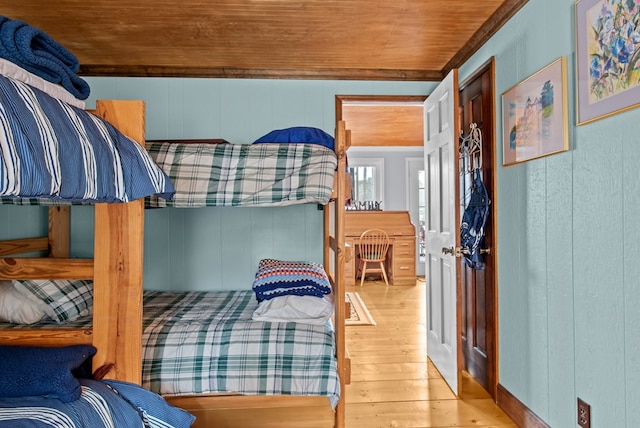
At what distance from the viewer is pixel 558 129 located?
5.32ft

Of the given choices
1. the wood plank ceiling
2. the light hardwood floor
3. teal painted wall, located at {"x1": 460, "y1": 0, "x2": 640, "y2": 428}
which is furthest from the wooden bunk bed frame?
teal painted wall, located at {"x1": 460, "y1": 0, "x2": 640, "y2": 428}

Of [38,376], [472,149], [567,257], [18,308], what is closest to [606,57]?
[567,257]

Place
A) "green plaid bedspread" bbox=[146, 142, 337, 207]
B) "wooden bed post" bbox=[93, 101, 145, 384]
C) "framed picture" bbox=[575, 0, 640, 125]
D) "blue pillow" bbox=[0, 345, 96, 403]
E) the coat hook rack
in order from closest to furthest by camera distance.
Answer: "blue pillow" bbox=[0, 345, 96, 403]
"framed picture" bbox=[575, 0, 640, 125]
"wooden bed post" bbox=[93, 101, 145, 384]
"green plaid bedspread" bbox=[146, 142, 337, 207]
the coat hook rack

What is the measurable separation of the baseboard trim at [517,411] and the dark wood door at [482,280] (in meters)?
0.08

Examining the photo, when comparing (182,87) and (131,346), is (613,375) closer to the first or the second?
(131,346)

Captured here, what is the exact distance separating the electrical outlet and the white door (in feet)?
2.42

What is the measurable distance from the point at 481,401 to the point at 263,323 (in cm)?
138

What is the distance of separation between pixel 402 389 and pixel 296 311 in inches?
39.6

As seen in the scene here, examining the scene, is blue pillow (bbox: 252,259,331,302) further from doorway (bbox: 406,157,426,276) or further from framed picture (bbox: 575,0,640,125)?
doorway (bbox: 406,157,426,276)

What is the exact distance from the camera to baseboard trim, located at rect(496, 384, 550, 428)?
5.96ft

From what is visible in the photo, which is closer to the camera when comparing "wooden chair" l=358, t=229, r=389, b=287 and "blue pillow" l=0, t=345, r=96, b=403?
"blue pillow" l=0, t=345, r=96, b=403

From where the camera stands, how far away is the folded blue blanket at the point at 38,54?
3.38ft

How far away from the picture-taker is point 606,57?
53.2 inches

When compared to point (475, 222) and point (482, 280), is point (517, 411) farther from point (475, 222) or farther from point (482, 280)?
point (475, 222)
